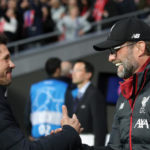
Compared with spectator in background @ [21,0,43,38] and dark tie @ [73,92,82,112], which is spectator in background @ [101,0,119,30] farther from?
dark tie @ [73,92,82,112]

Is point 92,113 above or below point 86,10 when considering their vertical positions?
below

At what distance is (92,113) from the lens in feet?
20.9

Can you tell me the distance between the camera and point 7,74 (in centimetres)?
383

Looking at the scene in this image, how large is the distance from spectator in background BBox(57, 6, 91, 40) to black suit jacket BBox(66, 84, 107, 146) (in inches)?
154

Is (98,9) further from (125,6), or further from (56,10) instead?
(56,10)

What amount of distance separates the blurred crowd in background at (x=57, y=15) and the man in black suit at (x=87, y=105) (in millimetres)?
3575

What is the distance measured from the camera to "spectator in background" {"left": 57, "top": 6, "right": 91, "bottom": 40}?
1030 cm

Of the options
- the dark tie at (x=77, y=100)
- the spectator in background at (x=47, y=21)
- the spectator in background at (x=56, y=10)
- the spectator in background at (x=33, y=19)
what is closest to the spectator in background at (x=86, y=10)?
the spectator in background at (x=56, y=10)

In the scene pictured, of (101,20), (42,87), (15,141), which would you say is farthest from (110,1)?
(15,141)

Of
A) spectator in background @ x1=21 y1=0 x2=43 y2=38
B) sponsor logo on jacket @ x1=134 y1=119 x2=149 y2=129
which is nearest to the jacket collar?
sponsor logo on jacket @ x1=134 y1=119 x2=149 y2=129

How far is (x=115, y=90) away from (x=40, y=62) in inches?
70.4

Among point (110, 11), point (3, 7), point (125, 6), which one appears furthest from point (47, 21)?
point (125, 6)

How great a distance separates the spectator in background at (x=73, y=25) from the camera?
1030 centimetres

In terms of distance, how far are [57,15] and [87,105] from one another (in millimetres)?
5075
